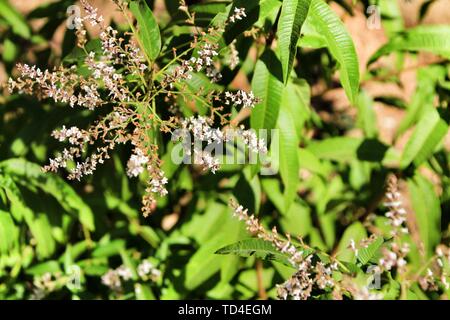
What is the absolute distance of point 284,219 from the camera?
331 cm

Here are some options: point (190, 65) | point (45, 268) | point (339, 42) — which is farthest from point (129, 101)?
point (45, 268)

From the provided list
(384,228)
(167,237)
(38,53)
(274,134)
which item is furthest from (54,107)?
(384,228)

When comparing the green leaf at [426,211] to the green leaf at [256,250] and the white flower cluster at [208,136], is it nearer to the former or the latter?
the green leaf at [256,250]

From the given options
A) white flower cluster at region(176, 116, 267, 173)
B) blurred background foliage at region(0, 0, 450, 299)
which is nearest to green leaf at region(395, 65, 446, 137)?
blurred background foliage at region(0, 0, 450, 299)

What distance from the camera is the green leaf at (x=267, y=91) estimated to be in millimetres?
2301

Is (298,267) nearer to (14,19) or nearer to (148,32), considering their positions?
(148,32)

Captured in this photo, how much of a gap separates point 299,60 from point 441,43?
81 cm

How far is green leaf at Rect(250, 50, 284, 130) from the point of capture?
7.55 feet

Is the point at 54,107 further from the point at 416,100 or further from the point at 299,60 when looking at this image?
the point at 416,100

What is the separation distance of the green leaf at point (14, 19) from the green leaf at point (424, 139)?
7.75 feet

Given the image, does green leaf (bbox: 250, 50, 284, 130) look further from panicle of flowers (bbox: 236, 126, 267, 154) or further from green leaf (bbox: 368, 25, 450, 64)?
green leaf (bbox: 368, 25, 450, 64)

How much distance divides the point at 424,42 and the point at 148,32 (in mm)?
1443

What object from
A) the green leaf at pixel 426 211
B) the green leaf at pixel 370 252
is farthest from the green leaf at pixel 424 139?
the green leaf at pixel 370 252

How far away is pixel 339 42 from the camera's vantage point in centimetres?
207
